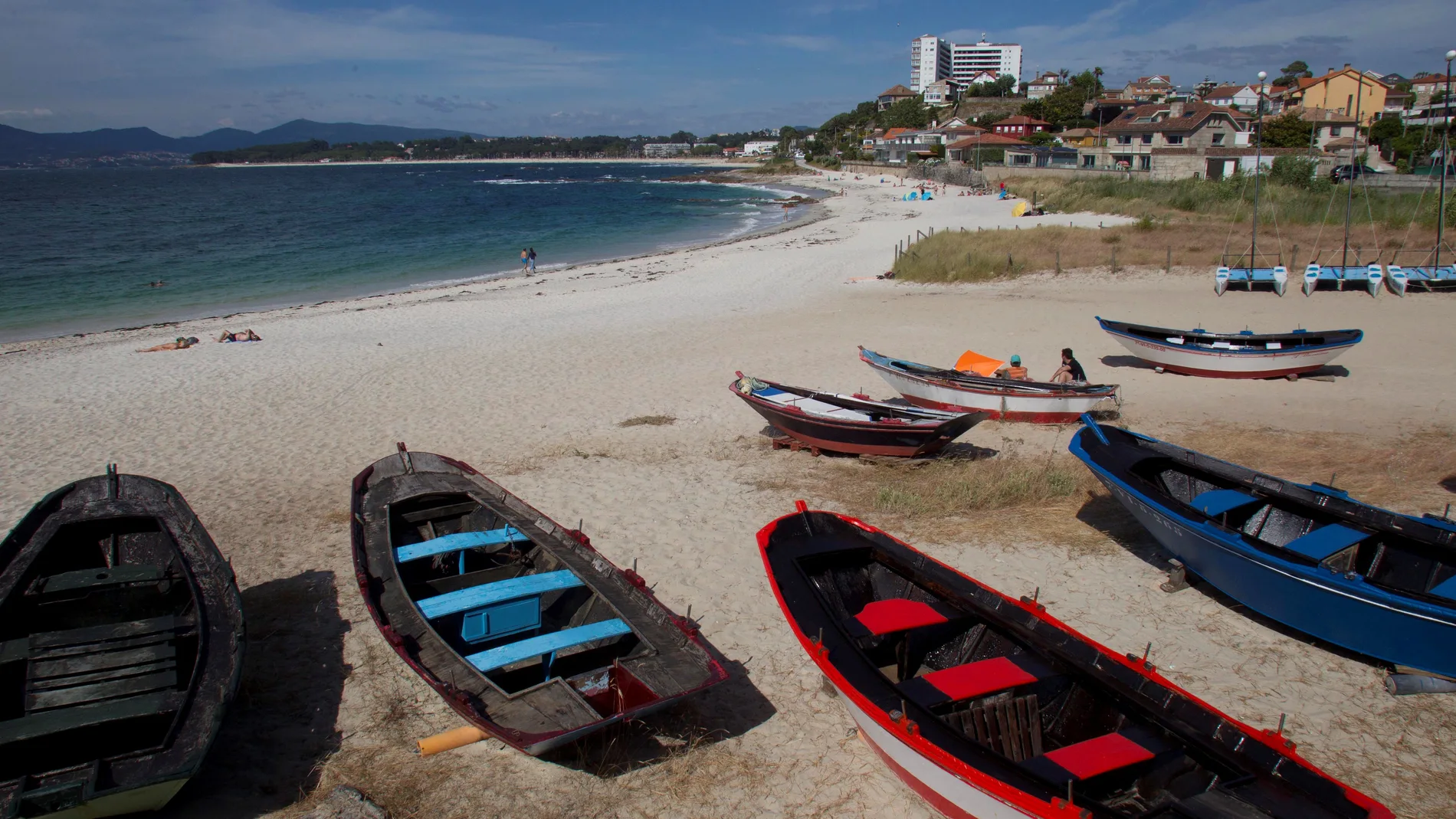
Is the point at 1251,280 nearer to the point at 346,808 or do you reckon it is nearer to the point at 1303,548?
the point at 1303,548

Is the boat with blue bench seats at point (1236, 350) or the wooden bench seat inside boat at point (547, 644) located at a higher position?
the boat with blue bench seats at point (1236, 350)

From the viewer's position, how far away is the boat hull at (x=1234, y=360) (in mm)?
14984

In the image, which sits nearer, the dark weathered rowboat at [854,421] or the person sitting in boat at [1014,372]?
the dark weathered rowboat at [854,421]

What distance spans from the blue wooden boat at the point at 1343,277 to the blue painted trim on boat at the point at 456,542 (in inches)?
930

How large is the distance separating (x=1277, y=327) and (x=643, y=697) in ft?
65.6

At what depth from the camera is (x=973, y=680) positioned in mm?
5340

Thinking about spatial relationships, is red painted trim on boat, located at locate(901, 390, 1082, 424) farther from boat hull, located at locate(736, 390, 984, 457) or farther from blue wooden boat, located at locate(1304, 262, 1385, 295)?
blue wooden boat, located at locate(1304, 262, 1385, 295)

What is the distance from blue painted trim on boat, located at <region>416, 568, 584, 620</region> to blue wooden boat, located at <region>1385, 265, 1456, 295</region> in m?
24.8

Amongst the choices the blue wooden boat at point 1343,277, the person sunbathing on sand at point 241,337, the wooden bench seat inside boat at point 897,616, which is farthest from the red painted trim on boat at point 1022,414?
the person sunbathing on sand at point 241,337

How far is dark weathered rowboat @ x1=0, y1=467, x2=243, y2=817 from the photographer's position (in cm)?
473

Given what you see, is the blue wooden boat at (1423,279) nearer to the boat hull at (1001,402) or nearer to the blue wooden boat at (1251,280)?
the blue wooden boat at (1251,280)

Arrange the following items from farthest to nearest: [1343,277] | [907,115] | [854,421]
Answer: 1. [907,115]
2. [1343,277]
3. [854,421]

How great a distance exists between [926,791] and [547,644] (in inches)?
112

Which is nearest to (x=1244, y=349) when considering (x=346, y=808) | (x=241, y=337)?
(x=346, y=808)
